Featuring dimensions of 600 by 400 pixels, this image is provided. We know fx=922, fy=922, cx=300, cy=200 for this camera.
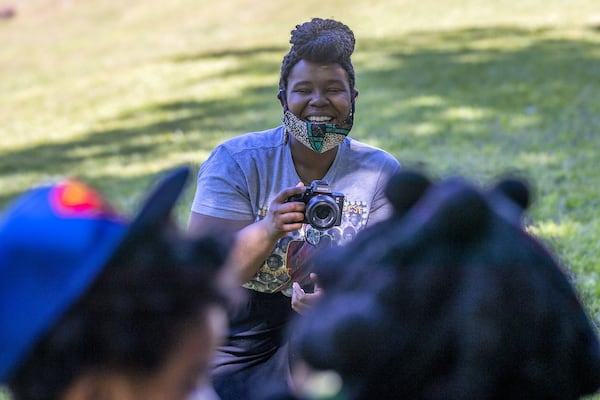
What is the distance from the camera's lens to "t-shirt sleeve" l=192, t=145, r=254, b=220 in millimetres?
3416

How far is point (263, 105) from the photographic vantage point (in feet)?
41.3

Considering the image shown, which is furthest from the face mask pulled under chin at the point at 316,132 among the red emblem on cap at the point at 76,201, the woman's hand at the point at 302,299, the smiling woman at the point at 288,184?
the red emblem on cap at the point at 76,201

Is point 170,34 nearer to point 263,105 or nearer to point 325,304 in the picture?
point 263,105

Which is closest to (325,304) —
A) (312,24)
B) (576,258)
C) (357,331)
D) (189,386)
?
(357,331)

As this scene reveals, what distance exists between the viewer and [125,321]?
1.39 m

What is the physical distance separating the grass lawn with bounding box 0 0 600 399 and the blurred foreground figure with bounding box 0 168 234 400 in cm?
358

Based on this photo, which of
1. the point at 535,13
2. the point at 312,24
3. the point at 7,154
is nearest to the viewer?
the point at 312,24

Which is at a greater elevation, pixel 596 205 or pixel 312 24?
pixel 312 24

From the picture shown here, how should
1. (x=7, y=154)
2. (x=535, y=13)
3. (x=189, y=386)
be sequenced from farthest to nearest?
(x=535, y=13)
(x=7, y=154)
(x=189, y=386)

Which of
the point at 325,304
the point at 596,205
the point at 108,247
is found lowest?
the point at 596,205

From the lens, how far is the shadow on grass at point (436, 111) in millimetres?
9445

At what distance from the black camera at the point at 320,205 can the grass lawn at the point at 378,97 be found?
6.47 ft

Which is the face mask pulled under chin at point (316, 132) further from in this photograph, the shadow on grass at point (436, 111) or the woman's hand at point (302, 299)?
the shadow on grass at point (436, 111)

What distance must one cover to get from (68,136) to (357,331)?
40.6ft
